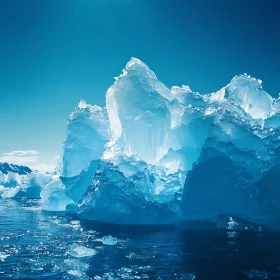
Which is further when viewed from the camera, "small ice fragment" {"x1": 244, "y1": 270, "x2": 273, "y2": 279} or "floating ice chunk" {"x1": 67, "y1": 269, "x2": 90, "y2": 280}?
"small ice fragment" {"x1": 244, "y1": 270, "x2": 273, "y2": 279}

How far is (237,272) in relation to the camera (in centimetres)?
1312

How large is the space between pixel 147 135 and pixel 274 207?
1406 cm

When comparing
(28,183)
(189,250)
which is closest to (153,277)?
(189,250)

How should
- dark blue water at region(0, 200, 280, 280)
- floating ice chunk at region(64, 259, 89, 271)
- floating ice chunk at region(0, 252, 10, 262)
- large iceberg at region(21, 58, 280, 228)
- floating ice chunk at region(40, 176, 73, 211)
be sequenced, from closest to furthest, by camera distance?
dark blue water at region(0, 200, 280, 280) < floating ice chunk at region(64, 259, 89, 271) < floating ice chunk at region(0, 252, 10, 262) < large iceberg at region(21, 58, 280, 228) < floating ice chunk at region(40, 176, 73, 211)

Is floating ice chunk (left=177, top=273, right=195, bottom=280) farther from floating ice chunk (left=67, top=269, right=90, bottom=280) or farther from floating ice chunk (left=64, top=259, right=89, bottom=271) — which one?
floating ice chunk (left=64, top=259, right=89, bottom=271)

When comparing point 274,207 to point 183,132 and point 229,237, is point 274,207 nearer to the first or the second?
point 229,237

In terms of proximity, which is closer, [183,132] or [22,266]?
[22,266]

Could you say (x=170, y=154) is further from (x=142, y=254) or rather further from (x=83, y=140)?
(x=142, y=254)

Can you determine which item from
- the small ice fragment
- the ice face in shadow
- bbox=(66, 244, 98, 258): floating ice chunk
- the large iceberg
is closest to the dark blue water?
the small ice fragment

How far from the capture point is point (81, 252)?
15766mm

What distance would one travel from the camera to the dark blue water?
12.9m

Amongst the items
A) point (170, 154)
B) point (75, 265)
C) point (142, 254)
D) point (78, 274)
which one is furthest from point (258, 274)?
point (170, 154)

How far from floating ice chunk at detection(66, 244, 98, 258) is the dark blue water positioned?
9.3 inches

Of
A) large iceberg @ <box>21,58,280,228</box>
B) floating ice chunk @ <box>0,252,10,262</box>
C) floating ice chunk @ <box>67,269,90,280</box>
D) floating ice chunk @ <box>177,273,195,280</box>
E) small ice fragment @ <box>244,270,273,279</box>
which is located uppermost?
large iceberg @ <box>21,58,280,228</box>
